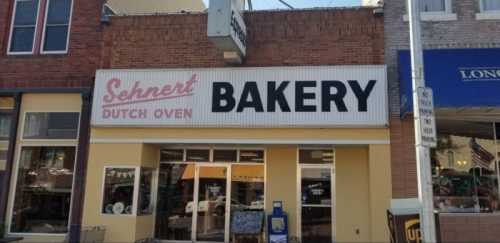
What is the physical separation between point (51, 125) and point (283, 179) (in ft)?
21.4

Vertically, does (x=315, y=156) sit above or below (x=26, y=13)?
below

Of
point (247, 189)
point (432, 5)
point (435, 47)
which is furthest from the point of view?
point (247, 189)

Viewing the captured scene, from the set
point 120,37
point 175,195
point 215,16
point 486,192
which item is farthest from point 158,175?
point 486,192

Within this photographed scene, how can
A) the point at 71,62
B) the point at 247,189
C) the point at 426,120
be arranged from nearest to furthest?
1. the point at 426,120
2. the point at 247,189
3. the point at 71,62

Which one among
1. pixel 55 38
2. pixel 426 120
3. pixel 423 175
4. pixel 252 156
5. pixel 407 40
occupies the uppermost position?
pixel 55 38

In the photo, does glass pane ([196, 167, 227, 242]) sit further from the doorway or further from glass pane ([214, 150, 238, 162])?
glass pane ([214, 150, 238, 162])

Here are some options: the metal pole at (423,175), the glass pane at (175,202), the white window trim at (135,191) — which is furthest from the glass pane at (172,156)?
the metal pole at (423,175)

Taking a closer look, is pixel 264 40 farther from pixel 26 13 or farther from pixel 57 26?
pixel 26 13

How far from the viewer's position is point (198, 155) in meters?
13.8

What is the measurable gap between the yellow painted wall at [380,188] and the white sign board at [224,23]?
13.7ft

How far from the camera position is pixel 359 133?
11.8 m

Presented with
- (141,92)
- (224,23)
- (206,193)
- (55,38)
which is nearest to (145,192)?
(206,193)

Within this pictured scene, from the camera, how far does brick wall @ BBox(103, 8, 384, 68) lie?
1237 centimetres

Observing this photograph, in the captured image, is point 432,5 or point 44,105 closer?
point 432,5
